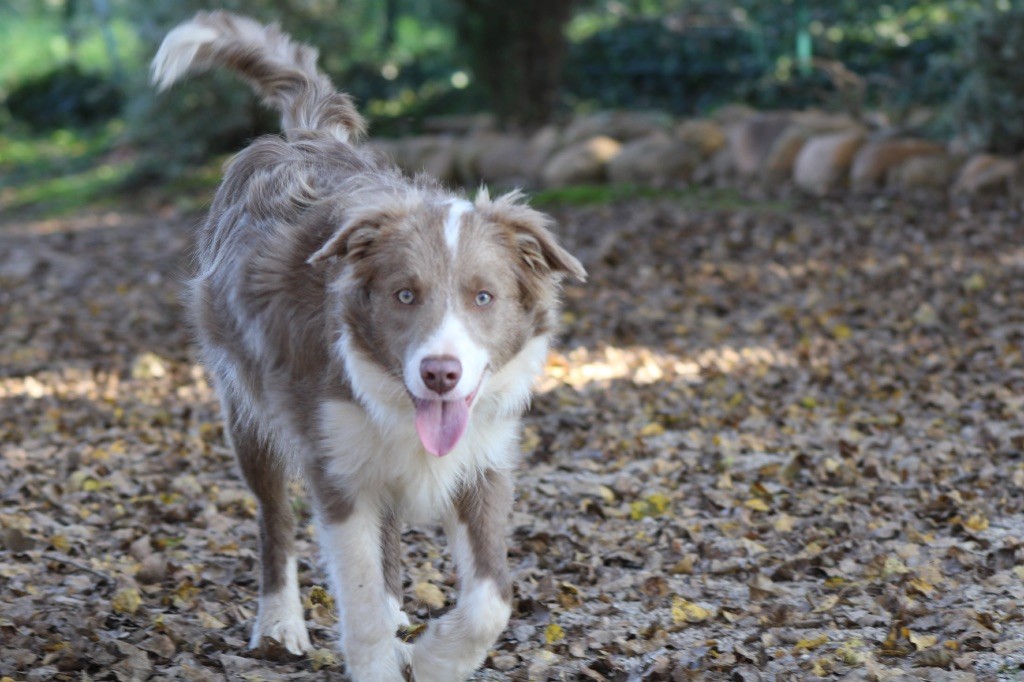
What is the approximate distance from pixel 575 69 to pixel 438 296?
1536 cm

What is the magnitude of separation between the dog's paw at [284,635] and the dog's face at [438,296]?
1.33 meters

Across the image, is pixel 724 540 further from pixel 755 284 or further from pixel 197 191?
pixel 197 191

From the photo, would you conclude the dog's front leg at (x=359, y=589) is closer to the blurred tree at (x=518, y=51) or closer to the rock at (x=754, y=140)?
the rock at (x=754, y=140)

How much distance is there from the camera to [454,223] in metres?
4.04

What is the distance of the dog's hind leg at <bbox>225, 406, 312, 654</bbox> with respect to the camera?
489 cm

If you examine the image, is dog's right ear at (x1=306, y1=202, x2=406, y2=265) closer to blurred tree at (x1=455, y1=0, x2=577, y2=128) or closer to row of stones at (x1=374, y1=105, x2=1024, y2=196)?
row of stones at (x1=374, y1=105, x2=1024, y2=196)

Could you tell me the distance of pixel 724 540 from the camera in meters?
5.88

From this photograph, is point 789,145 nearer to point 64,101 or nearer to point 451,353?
point 451,353

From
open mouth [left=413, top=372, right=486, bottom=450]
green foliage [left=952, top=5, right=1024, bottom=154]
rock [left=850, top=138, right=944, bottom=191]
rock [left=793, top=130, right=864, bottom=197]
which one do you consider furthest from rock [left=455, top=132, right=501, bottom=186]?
open mouth [left=413, top=372, right=486, bottom=450]

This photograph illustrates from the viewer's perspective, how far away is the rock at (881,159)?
13.3 m

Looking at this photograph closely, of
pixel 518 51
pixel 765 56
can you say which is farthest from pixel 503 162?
pixel 765 56

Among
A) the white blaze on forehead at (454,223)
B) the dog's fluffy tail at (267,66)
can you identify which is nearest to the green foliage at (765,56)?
the dog's fluffy tail at (267,66)

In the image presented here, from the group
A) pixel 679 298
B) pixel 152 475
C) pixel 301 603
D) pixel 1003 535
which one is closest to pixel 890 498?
pixel 1003 535

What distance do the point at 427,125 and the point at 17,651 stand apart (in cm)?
1466
